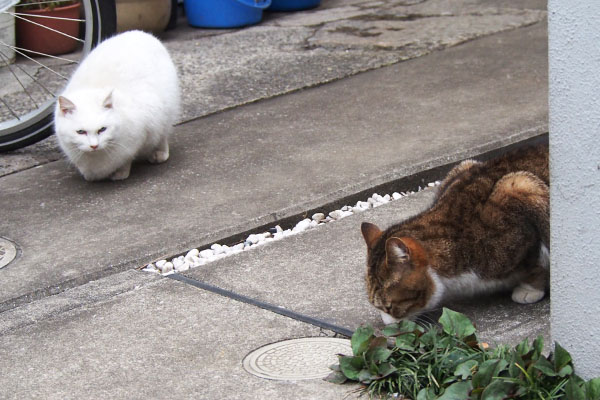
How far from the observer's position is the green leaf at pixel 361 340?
2.66 metres

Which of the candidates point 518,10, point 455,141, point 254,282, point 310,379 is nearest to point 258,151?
point 455,141

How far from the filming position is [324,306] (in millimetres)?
3170

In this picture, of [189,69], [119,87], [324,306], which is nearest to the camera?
[324,306]

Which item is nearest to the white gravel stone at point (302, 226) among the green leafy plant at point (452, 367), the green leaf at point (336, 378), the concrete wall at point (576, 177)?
the green leafy plant at point (452, 367)

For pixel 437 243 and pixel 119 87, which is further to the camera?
pixel 119 87

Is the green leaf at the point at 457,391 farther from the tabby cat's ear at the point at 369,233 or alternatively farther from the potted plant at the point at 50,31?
the potted plant at the point at 50,31

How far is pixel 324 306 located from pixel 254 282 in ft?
1.19

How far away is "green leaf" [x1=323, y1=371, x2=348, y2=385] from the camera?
2.65 meters

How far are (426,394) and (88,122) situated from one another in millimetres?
2562

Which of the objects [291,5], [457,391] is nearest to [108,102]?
[457,391]

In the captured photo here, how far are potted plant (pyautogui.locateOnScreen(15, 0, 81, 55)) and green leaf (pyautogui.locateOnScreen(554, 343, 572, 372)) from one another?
4930 mm

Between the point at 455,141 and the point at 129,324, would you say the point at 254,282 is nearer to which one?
the point at 129,324

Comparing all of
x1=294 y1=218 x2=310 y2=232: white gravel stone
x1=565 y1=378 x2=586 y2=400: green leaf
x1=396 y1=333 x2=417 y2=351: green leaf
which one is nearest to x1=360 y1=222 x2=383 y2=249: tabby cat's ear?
x1=396 y1=333 x2=417 y2=351: green leaf

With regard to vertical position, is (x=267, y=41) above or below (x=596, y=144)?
below
